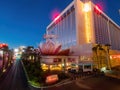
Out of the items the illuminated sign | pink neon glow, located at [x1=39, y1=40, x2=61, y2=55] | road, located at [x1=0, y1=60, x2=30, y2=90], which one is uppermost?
pink neon glow, located at [x1=39, y1=40, x2=61, y2=55]

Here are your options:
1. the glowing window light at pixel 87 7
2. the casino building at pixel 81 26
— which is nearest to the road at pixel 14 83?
the casino building at pixel 81 26

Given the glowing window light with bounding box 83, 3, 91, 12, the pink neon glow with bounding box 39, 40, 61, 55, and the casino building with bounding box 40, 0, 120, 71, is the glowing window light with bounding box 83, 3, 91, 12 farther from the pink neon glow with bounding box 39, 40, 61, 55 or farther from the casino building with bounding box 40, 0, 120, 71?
the pink neon glow with bounding box 39, 40, 61, 55

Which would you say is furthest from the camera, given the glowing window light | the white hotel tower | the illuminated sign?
the glowing window light

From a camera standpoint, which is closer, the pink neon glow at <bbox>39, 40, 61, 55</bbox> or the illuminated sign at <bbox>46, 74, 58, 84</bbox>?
the illuminated sign at <bbox>46, 74, 58, 84</bbox>

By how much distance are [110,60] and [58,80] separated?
30.0m

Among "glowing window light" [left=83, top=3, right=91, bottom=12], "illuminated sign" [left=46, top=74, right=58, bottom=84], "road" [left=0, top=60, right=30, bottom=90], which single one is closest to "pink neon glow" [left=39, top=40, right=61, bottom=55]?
"road" [left=0, top=60, right=30, bottom=90]

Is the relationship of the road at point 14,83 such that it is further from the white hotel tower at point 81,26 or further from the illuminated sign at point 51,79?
the white hotel tower at point 81,26

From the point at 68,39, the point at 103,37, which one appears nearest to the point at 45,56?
the point at 68,39

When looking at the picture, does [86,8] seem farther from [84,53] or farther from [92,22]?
[84,53]

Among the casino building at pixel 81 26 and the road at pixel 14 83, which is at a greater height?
the casino building at pixel 81 26

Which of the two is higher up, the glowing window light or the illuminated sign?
the glowing window light

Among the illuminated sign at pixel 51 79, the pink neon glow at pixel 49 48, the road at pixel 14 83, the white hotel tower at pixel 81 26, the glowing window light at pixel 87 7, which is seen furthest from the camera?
the glowing window light at pixel 87 7

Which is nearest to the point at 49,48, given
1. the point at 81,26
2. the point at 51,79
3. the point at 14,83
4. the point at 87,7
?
the point at 14,83

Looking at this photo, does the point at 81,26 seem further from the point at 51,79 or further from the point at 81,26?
the point at 51,79
